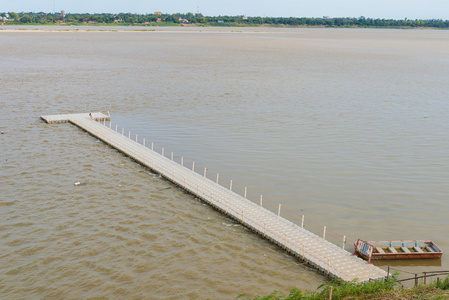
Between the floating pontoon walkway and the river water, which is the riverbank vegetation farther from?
the river water

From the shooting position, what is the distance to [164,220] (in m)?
23.8

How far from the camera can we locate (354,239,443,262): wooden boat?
20078 millimetres

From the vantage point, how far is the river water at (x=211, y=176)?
19.1 metres

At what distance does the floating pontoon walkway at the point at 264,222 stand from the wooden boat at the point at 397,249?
61 cm

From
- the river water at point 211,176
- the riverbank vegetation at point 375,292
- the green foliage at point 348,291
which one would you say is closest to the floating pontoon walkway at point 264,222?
the river water at point 211,176

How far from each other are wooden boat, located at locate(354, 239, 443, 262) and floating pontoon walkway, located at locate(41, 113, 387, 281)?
610mm

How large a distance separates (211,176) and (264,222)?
8789 millimetres

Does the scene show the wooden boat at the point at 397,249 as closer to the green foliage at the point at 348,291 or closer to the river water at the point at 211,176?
the river water at the point at 211,176

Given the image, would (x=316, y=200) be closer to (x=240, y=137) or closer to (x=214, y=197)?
(x=214, y=197)

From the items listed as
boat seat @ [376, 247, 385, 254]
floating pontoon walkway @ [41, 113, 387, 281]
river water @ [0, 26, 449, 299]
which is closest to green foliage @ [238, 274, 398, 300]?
floating pontoon walkway @ [41, 113, 387, 281]

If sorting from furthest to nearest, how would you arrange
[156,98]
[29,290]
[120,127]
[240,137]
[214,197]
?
[156,98]
[120,127]
[240,137]
[214,197]
[29,290]

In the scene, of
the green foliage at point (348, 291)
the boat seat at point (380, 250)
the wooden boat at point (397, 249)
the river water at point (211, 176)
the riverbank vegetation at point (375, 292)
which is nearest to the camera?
the riverbank vegetation at point (375, 292)

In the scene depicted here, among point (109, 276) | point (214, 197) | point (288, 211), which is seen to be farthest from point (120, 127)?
point (109, 276)

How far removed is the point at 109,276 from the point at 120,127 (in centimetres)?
2574
